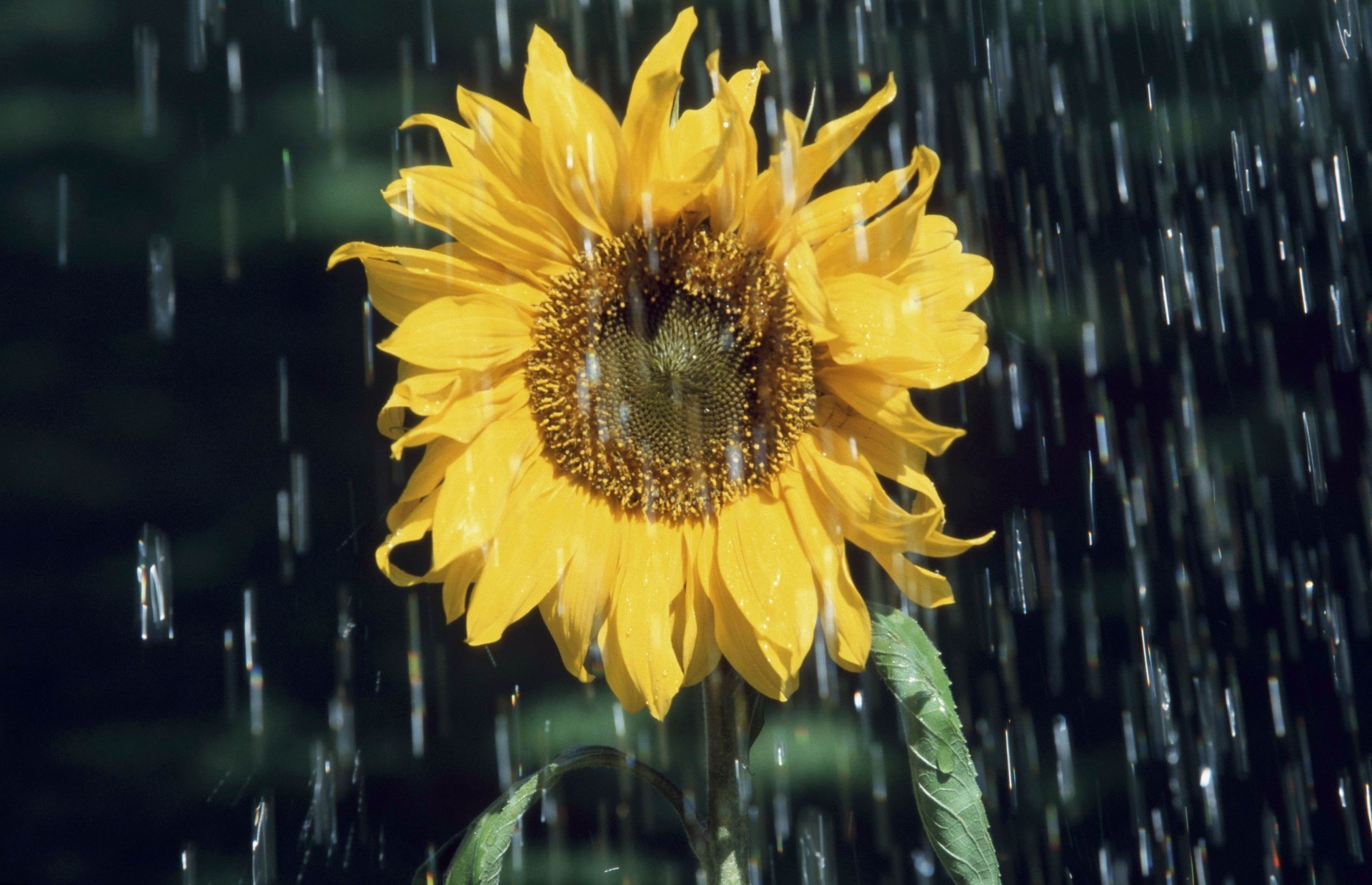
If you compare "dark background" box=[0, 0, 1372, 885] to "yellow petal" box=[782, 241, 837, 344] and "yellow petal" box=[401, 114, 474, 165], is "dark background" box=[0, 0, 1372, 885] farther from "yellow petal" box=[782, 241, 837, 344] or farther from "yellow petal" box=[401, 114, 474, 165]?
"yellow petal" box=[782, 241, 837, 344]

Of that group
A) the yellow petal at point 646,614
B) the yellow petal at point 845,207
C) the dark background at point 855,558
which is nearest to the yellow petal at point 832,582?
the yellow petal at point 646,614

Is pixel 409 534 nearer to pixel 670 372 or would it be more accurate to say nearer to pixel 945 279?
pixel 670 372

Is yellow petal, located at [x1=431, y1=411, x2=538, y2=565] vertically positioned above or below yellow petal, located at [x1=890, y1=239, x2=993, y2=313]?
below

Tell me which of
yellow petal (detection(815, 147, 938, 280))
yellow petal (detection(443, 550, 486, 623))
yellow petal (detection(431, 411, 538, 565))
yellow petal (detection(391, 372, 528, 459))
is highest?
yellow petal (detection(815, 147, 938, 280))

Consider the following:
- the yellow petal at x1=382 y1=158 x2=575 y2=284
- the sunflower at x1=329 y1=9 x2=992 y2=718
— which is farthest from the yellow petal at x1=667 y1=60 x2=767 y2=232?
the yellow petal at x1=382 y1=158 x2=575 y2=284

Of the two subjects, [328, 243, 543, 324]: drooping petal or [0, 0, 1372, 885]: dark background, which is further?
[0, 0, 1372, 885]: dark background

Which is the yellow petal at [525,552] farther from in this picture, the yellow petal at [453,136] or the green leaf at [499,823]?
the yellow petal at [453,136]

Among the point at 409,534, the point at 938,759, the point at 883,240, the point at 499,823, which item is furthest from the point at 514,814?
the point at 883,240
